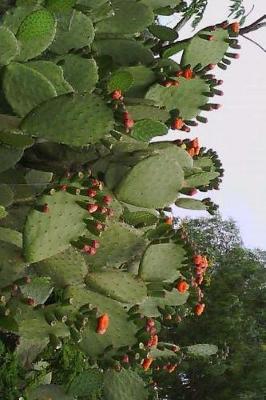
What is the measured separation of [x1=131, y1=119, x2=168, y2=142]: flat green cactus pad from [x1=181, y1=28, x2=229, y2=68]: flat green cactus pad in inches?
15.8

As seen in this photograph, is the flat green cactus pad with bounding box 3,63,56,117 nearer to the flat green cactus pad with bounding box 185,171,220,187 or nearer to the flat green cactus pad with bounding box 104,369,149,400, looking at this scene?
the flat green cactus pad with bounding box 185,171,220,187

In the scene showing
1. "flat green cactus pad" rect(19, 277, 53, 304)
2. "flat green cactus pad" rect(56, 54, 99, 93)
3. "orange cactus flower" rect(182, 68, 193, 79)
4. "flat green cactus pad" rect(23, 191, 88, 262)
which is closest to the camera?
"flat green cactus pad" rect(23, 191, 88, 262)

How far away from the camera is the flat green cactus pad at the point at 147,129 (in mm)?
1613

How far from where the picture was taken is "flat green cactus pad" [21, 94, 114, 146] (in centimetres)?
146

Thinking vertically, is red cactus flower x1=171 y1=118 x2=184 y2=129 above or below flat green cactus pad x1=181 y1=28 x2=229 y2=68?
below

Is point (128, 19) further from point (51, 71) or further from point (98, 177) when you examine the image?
point (98, 177)

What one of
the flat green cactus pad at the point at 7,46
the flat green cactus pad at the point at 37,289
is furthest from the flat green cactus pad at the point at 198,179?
the flat green cactus pad at the point at 7,46

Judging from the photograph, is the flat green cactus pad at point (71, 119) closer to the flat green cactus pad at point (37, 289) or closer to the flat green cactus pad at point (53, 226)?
the flat green cactus pad at point (53, 226)

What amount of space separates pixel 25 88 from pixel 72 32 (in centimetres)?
29

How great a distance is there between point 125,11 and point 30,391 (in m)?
1.30

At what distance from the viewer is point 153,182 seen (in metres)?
1.71

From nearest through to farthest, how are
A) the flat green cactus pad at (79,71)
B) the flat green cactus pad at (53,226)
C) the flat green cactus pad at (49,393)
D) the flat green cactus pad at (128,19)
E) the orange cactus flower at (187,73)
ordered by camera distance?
the flat green cactus pad at (53,226), the flat green cactus pad at (79,71), the orange cactus flower at (187,73), the flat green cactus pad at (128,19), the flat green cactus pad at (49,393)

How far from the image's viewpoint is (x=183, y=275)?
1800mm

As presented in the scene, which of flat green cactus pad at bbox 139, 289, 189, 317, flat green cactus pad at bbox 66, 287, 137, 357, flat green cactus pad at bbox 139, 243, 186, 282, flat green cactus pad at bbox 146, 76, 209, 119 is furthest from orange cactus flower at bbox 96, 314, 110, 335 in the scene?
flat green cactus pad at bbox 146, 76, 209, 119
